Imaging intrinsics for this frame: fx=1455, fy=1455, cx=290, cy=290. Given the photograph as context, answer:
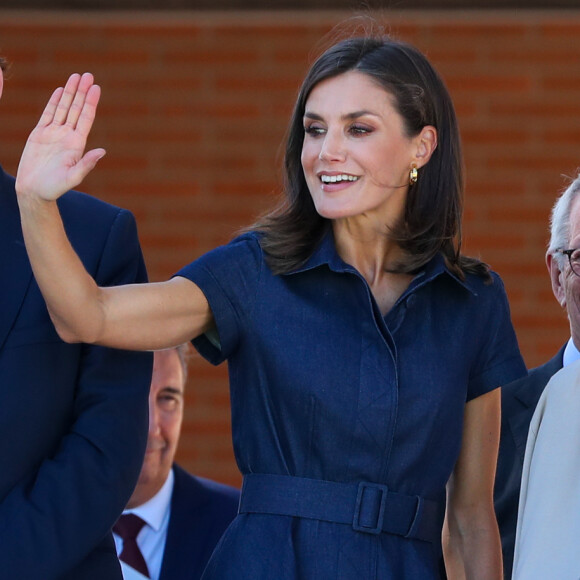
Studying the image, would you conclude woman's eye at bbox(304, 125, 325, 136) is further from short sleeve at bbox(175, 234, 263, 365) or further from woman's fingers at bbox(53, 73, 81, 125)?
woman's fingers at bbox(53, 73, 81, 125)

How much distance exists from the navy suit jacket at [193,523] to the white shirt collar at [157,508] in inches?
0.9

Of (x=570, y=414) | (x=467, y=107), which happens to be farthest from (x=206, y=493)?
(x=467, y=107)

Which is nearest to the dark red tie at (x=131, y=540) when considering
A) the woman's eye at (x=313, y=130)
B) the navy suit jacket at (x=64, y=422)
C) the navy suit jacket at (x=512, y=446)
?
the navy suit jacket at (x=512, y=446)

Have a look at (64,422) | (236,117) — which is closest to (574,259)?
(64,422)

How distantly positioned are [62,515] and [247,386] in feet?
1.43

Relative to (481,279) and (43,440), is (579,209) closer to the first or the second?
(481,279)

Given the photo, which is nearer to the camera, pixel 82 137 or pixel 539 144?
pixel 82 137

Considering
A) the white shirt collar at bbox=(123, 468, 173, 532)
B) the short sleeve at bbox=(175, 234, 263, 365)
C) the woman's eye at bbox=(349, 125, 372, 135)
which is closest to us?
the short sleeve at bbox=(175, 234, 263, 365)

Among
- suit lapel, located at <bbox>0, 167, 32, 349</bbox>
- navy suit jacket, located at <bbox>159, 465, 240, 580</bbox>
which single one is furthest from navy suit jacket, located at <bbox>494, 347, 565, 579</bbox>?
suit lapel, located at <bbox>0, 167, 32, 349</bbox>

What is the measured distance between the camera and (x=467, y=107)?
609 centimetres

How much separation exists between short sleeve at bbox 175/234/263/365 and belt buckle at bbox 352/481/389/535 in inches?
14.7

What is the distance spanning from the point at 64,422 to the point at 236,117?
11.5 ft

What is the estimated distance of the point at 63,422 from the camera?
2770 mm

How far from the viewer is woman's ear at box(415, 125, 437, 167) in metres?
3.04
